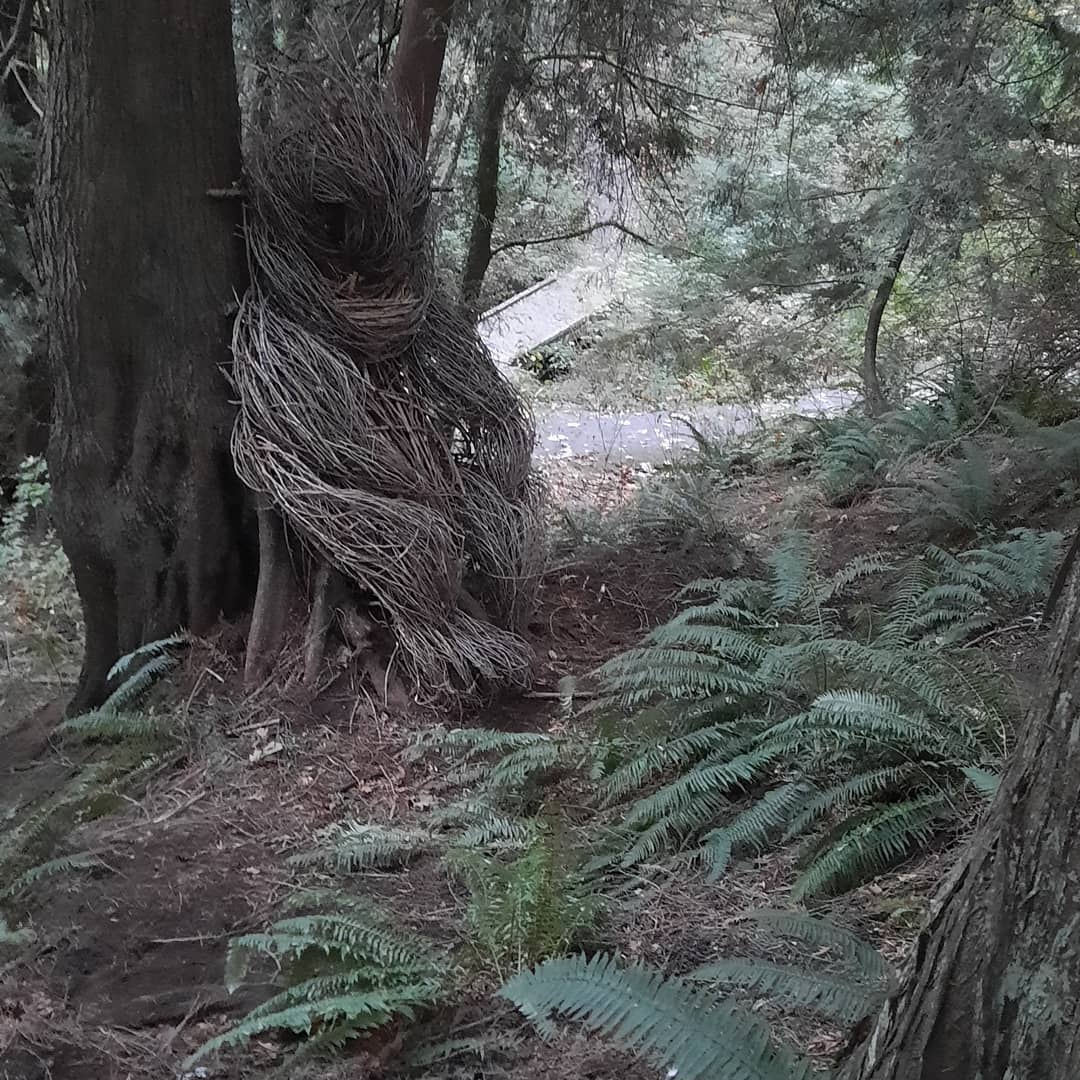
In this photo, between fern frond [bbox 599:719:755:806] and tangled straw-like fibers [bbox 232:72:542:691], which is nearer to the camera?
fern frond [bbox 599:719:755:806]

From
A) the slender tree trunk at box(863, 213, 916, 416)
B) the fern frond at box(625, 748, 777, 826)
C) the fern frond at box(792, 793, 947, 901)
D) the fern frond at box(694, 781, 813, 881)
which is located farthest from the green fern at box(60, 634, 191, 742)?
the slender tree trunk at box(863, 213, 916, 416)

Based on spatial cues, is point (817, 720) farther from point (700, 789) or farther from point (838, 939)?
point (838, 939)

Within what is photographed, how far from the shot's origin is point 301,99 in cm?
423

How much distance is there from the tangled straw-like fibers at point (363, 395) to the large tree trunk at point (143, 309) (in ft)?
0.66

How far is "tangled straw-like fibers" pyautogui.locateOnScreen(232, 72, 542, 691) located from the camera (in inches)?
164

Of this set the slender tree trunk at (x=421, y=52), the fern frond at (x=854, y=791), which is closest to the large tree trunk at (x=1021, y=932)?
the fern frond at (x=854, y=791)

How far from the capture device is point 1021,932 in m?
1.38

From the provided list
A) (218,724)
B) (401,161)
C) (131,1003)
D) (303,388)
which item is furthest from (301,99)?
(131,1003)

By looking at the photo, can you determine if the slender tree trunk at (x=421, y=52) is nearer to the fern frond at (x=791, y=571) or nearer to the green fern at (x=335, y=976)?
the fern frond at (x=791, y=571)

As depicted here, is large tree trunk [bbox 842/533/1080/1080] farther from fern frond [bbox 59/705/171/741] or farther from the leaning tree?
fern frond [bbox 59/705/171/741]

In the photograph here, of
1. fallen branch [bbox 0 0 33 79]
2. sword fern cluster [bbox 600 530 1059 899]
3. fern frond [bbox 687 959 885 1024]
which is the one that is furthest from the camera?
fallen branch [bbox 0 0 33 79]

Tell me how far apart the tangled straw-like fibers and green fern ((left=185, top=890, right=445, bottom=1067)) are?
5.43ft

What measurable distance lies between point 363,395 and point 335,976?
8.41 ft

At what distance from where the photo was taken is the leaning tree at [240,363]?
412 centimetres
